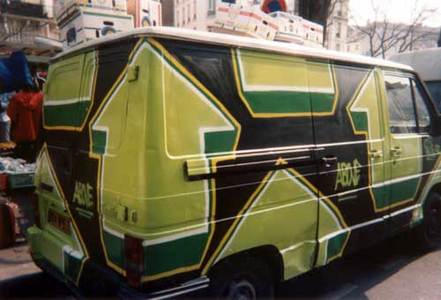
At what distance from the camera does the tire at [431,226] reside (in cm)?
505

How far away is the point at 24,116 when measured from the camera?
21.8ft

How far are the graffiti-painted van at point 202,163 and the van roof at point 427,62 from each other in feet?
16.9

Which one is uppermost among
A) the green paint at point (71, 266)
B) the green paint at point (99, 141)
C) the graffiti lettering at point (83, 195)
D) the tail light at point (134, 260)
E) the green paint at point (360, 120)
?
the green paint at point (360, 120)

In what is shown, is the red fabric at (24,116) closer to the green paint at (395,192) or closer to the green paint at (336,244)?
the green paint at (336,244)

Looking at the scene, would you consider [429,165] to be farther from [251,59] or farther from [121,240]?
[121,240]


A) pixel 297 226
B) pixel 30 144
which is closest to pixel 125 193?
pixel 297 226

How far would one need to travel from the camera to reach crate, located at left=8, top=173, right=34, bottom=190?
16.2 feet

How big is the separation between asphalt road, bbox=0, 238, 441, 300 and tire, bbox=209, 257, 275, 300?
3.03 ft

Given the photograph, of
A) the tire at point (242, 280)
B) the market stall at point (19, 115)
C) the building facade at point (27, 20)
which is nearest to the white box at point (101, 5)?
the market stall at point (19, 115)

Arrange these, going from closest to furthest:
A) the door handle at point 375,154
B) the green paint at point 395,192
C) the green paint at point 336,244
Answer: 1. the green paint at point 336,244
2. the door handle at point 375,154
3. the green paint at point 395,192

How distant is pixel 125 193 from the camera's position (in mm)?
2412

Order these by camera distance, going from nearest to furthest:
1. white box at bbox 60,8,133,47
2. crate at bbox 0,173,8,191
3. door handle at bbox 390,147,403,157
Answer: door handle at bbox 390,147,403,157, white box at bbox 60,8,133,47, crate at bbox 0,173,8,191

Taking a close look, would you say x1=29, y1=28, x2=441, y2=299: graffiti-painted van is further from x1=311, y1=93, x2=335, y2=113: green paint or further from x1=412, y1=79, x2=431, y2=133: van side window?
x1=412, y1=79, x2=431, y2=133: van side window

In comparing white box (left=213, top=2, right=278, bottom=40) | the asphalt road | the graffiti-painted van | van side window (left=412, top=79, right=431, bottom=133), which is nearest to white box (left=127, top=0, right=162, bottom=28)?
white box (left=213, top=2, right=278, bottom=40)
